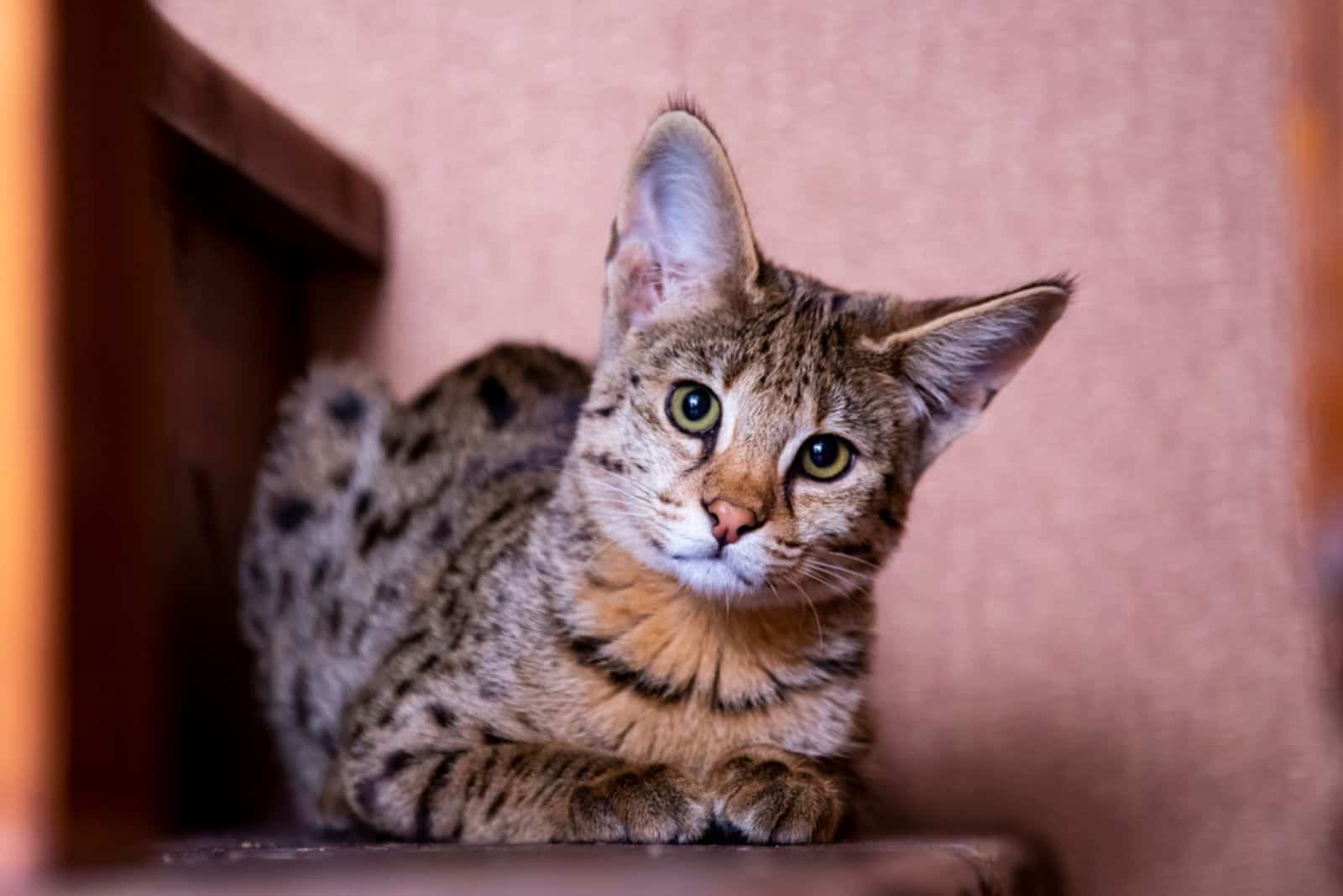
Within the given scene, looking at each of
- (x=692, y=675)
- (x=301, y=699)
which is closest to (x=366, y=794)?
(x=692, y=675)

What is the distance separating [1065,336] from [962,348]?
0.60 m

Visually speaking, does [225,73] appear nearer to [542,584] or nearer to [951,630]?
[542,584]

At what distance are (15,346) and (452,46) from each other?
1.54 metres

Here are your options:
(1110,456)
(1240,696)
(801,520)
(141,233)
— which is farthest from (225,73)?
(1240,696)

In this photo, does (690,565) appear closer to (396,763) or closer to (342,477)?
(396,763)

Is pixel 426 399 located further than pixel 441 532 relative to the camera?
Yes

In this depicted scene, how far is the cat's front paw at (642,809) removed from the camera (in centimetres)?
110

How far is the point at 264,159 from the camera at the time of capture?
182 centimetres

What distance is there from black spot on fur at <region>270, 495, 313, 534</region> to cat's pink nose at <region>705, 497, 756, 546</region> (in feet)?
3.12

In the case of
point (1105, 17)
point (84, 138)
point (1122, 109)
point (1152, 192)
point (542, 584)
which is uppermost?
point (1105, 17)

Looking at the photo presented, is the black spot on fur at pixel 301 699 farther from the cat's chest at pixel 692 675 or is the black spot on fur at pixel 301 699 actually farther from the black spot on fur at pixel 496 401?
the cat's chest at pixel 692 675

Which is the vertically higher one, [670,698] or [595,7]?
[595,7]

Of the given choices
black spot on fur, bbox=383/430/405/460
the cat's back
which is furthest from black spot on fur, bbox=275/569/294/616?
black spot on fur, bbox=383/430/405/460

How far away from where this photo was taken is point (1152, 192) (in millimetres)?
1881
